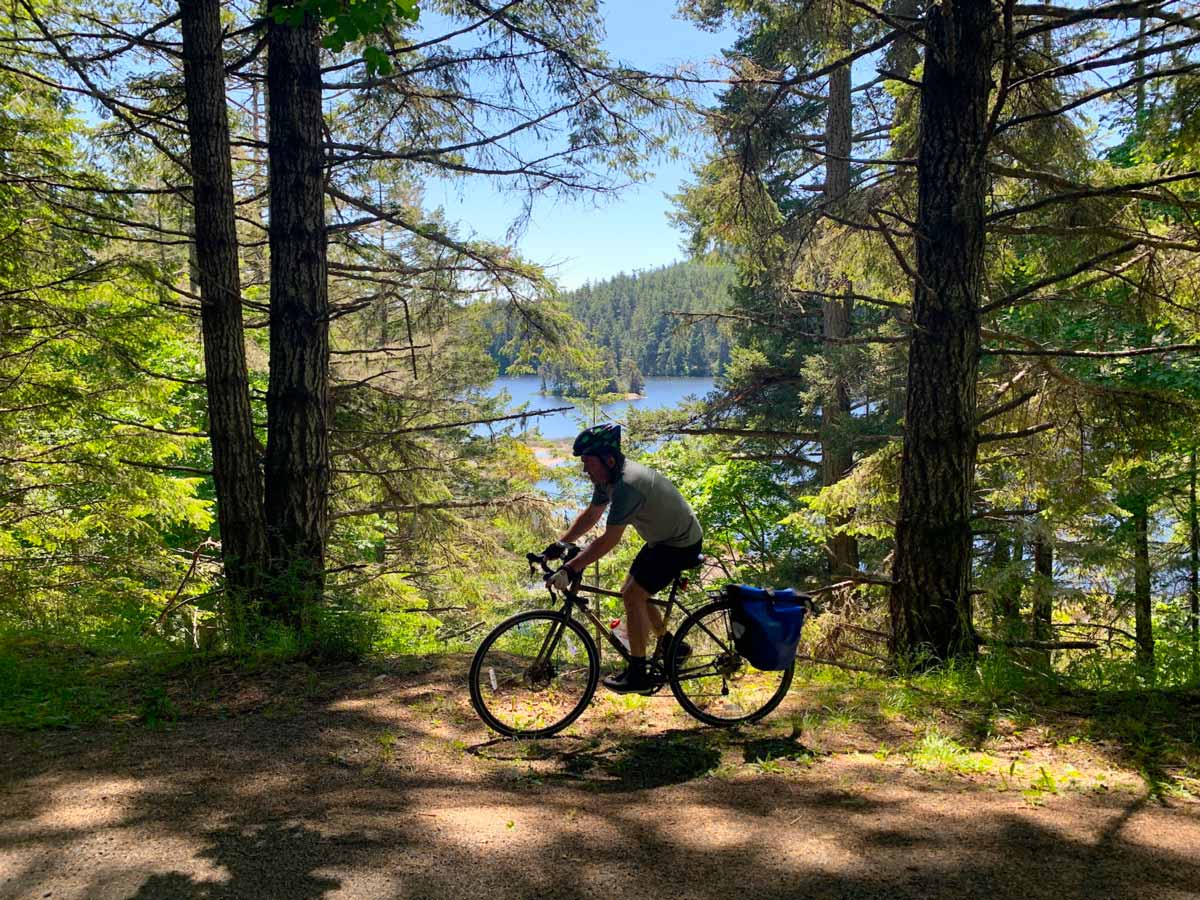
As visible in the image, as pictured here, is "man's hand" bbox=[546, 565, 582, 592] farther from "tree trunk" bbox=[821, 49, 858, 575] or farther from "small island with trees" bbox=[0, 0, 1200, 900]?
"tree trunk" bbox=[821, 49, 858, 575]

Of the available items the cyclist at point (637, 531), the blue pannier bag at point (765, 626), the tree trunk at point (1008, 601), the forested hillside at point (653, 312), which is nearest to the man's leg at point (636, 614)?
the cyclist at point (637, 531)

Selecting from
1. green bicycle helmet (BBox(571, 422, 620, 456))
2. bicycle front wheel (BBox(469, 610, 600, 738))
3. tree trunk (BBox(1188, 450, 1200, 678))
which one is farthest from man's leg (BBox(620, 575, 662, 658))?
tree trunk (BBox(1188, 450, 1200, 678))

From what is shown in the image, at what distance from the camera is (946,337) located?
6.14 metres

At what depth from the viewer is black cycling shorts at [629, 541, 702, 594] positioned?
488cm

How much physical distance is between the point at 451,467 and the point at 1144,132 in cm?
873

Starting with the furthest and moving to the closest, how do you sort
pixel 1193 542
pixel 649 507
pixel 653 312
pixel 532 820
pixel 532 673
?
pixel 653 312
pixel 1193 542
pixel 532 673
pixel 649 507
pixel 532 820

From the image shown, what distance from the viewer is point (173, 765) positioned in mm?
3998

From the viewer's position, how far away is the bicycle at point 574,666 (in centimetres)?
481

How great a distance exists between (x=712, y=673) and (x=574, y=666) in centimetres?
95

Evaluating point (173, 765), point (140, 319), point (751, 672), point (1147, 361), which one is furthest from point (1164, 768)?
point (1147, 361)

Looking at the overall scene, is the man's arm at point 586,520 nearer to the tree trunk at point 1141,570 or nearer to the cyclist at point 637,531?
the cyclist at point 637,531

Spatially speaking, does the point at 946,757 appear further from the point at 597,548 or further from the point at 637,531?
the point at 597,548

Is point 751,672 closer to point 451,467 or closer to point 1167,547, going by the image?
point 451,467

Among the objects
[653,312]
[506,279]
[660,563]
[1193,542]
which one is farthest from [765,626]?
[653,312]
